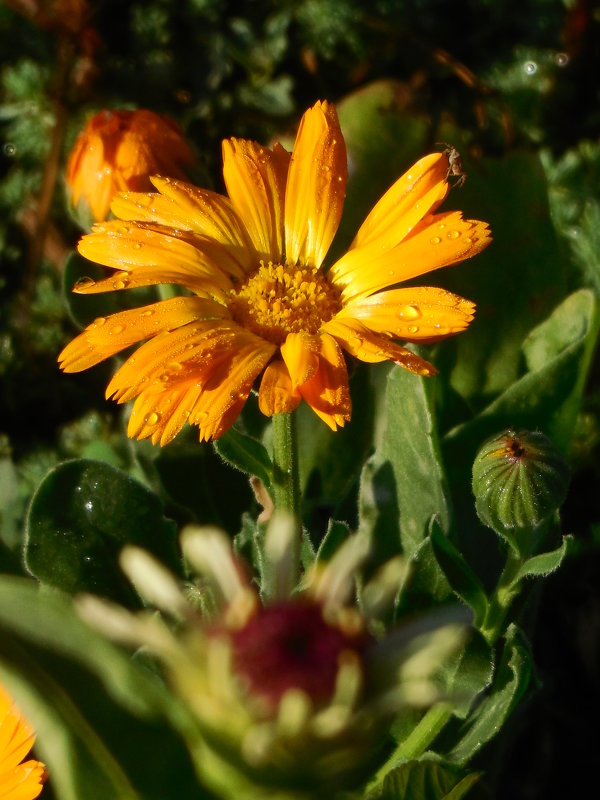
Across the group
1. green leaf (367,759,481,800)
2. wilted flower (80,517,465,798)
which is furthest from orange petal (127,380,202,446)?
green leaf (367,759,481,800)

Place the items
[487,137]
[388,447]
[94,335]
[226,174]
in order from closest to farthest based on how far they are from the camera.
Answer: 1. [94,335]
2. [226,174]
3. [388,447]
4. [487,137]

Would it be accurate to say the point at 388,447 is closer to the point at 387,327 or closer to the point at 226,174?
the point at 387,327

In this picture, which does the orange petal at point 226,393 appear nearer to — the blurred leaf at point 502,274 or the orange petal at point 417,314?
the orange petal at point 417,314

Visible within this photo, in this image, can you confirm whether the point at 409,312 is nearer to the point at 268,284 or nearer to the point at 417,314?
the point at 417,314

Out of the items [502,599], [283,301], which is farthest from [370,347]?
[502,599]

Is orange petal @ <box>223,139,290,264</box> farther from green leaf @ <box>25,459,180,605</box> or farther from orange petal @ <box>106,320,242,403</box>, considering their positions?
green leaf @ <box>25,459,180,605</box>

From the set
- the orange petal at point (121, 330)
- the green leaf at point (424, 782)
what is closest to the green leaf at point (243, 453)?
the orange petal at point (121, 330)

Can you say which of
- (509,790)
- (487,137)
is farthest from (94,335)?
(487,137)
